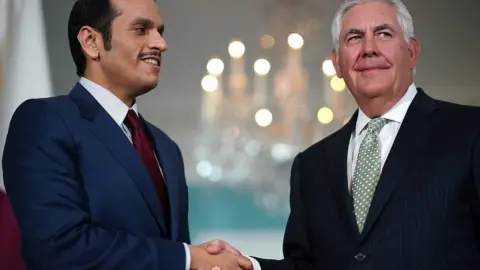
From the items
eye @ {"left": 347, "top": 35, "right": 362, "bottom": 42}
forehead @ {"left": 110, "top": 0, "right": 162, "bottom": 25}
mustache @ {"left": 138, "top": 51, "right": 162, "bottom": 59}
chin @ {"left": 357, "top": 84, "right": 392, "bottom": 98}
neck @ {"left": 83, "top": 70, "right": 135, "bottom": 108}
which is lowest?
chin @ {"left": 357, "top": 84, "right": 392, "bottom": 98}

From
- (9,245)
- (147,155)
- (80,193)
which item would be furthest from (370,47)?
(9,245)

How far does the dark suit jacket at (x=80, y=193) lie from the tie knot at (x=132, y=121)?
9 centimetres

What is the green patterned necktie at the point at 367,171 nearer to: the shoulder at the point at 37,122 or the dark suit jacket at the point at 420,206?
the dark suit jacket at the point at 420,206

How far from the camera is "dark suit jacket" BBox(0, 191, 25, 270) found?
2.11m

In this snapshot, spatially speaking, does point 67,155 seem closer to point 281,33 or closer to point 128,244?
point 128,244

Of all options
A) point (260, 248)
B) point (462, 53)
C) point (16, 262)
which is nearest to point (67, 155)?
point (16, 262)

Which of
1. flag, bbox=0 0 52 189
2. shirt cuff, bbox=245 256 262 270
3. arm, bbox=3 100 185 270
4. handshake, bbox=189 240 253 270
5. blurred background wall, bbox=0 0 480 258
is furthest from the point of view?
blurred background wall, bbox=0 0 480 258

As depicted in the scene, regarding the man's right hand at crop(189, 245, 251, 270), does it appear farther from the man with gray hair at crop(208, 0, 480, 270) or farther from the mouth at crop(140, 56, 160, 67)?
the mouth at crop(140, 56, 160, 67)

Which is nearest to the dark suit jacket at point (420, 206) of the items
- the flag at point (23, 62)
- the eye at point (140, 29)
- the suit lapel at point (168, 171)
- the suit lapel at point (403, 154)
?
the suit lapel at point (403, 154)

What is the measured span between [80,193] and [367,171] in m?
0.75

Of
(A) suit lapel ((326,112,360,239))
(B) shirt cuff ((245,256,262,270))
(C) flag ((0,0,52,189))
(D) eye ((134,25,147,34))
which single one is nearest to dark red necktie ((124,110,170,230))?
(D) eye ((134,25,147,34))

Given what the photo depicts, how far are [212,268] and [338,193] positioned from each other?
0.40 metres

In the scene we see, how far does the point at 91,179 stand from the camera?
1.73 meters

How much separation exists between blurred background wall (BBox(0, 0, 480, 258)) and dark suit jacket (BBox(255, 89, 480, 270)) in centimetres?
95
